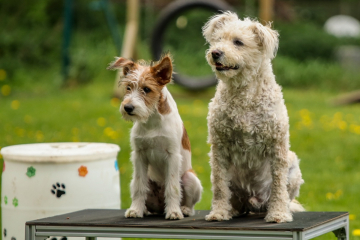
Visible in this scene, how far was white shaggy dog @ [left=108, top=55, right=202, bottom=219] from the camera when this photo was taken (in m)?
3.67

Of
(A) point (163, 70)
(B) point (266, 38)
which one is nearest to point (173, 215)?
(A) point (163, 70)

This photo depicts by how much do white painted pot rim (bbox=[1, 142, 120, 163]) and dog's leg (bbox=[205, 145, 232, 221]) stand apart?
1.08 metres

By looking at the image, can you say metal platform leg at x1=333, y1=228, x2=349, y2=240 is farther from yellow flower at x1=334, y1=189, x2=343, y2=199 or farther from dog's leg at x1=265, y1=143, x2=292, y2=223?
yellow flower at x1=334, y1=189, x2=343, y2=199

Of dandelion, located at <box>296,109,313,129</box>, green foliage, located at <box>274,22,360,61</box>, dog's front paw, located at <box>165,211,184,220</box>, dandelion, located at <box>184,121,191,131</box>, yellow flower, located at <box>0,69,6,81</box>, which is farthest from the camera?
green foliage, located at <box>274,22,360,61</box>

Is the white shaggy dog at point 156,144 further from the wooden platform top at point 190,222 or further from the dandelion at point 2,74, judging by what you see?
the dandelion at point 2,74

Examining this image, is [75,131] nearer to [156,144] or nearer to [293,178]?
[156,144]

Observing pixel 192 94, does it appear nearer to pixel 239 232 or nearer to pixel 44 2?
A: pixel 44 2

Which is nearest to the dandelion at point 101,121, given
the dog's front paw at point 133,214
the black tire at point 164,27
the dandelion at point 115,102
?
the dandelion at point 115,102

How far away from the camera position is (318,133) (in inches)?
350

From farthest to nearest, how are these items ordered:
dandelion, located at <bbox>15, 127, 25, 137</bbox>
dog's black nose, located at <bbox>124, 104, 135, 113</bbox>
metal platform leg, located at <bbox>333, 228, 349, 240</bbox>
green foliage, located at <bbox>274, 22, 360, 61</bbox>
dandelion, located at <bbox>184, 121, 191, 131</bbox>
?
green foliage, located at <bbox>274, 22, 360, 61</bbox> → dandelion, located at <bbox>184, 121, 191, 131</bbox> → dandelion, located at <bbox>15, 127, 25, 137</bbox> → metal platform leg, located at <bbox>333, 228, 349, 240</bbox> → dog's black nose, located at <bbox>124, 104, 135, 113</bbox>

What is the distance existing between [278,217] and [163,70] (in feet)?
3.82

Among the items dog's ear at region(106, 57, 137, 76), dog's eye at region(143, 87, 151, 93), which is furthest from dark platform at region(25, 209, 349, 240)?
dog's ear at region(106, 57, 137, 76)

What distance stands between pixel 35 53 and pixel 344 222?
41.3 ft

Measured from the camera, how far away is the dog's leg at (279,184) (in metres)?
3.61
